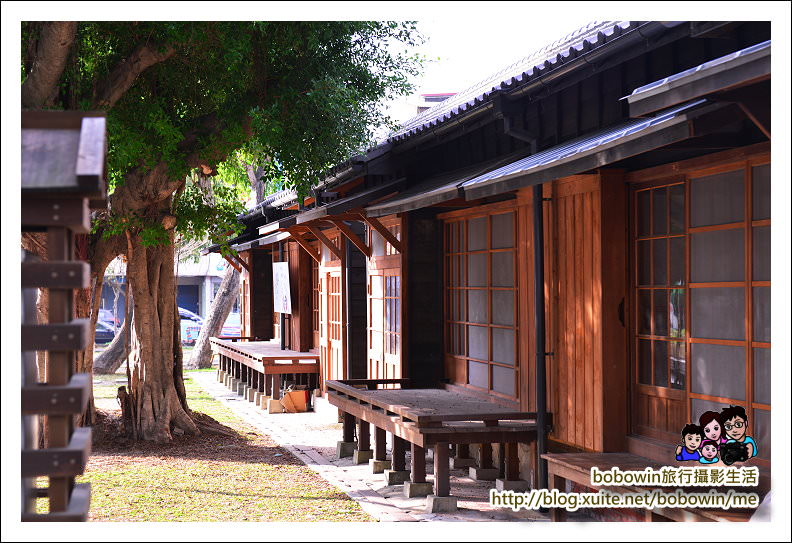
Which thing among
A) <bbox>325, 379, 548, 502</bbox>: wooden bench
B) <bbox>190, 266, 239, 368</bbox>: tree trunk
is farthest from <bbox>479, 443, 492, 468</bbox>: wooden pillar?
<bbox>190, 266, 239, 368</bbox>: tree trunk

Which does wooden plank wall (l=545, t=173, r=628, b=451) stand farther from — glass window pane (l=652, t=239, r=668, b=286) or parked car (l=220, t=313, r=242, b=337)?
parked car (l=220, t=313, r=242, b=337)

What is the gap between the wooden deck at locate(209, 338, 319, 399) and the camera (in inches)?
656

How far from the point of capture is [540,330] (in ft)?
26.5

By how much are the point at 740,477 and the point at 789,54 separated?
2559 mm

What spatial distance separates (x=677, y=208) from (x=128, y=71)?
5.67 m

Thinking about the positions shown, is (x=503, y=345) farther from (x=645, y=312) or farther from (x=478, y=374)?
(x=645, y=312)

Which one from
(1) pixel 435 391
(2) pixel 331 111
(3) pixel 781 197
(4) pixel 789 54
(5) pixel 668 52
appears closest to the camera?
(4) pixel 789 54

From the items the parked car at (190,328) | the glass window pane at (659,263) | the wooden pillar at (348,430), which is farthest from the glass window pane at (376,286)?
the parked car at (190,328)

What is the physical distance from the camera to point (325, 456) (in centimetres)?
1177

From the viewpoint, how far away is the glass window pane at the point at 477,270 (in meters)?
10.2

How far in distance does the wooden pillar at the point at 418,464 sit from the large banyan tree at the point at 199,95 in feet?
10.8

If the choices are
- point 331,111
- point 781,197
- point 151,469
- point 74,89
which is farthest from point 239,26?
point 781,197

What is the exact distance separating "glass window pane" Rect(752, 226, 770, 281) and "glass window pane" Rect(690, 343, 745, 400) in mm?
511

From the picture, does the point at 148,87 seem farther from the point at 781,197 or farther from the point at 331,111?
the point at 781,197
